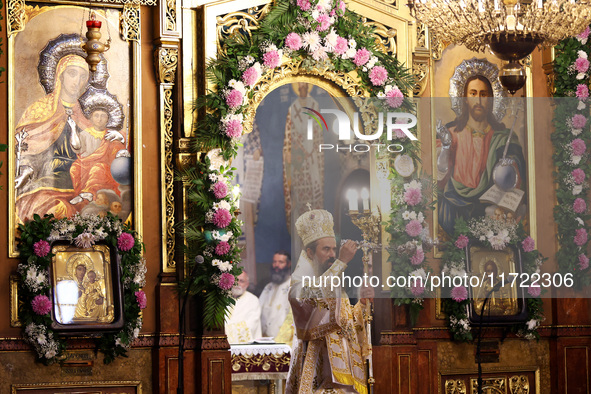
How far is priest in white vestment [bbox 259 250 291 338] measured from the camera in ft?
34.0

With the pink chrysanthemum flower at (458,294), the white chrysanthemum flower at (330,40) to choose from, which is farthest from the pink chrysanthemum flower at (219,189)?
the pink chrysanthemum flower at (458,294)

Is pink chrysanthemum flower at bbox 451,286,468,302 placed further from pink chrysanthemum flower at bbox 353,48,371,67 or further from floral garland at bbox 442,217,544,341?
pink chrysanthemum flower at bbox 353,48,371,67

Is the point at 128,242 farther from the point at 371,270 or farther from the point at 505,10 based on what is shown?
the point at 505,10

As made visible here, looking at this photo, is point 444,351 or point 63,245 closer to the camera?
point 63,245

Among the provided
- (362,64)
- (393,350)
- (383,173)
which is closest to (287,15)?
(362,64)

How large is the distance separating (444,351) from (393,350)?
2.18 feet

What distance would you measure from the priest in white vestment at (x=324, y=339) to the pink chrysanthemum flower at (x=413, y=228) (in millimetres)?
1017

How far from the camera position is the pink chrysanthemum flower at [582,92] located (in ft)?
34.7

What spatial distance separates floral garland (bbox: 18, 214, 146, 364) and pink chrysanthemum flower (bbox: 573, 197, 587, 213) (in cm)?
473

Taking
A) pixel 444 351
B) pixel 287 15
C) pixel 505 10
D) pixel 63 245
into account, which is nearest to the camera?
pixel 505 10

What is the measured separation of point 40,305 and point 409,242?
12.1ft

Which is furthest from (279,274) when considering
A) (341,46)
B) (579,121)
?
(579,121)

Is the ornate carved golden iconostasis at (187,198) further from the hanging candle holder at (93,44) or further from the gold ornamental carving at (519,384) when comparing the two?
the hanging candle holder at (93,44)

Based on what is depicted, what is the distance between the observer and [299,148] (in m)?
10.3
